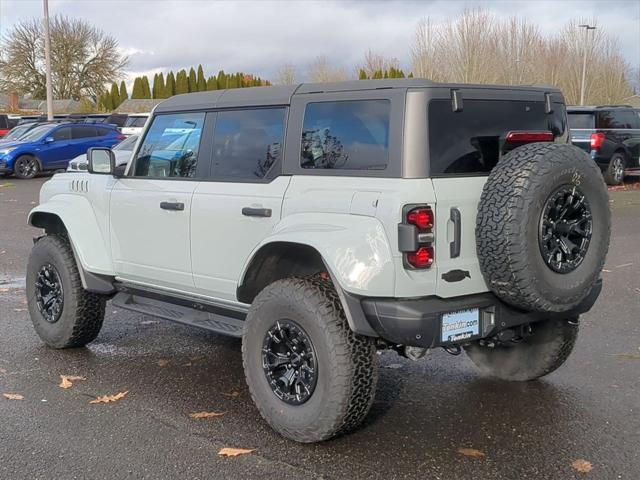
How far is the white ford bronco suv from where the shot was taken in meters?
3.67

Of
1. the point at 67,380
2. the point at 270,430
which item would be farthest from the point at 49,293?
the point at 270,430

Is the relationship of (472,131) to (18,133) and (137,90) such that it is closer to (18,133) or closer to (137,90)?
(18,133)

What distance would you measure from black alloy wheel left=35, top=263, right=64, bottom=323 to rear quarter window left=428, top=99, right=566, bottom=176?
10.9ft

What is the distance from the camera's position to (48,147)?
21.3 m

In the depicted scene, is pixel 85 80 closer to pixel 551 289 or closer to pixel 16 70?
pixel 16 70

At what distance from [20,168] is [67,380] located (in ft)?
57.5

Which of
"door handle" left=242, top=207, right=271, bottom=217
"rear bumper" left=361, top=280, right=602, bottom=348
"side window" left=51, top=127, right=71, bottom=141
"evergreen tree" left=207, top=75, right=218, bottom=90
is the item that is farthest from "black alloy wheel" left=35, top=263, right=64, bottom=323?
"evergreen tree" left=207, top=75, right=218, bottom=90

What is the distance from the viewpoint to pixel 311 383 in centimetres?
397

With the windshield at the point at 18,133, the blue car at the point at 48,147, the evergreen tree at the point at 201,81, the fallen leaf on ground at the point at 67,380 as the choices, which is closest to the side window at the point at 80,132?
the blue car at the point at 48,147

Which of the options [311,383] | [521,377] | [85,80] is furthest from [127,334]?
[85,80]

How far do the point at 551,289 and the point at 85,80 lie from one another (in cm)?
5616

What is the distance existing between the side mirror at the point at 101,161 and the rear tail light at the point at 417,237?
2700mm

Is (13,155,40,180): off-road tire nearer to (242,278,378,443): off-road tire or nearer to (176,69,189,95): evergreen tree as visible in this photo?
(242,278,378,443): off-road tire

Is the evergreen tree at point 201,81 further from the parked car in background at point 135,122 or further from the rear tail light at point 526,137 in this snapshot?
the rear tail light at point 526,137
